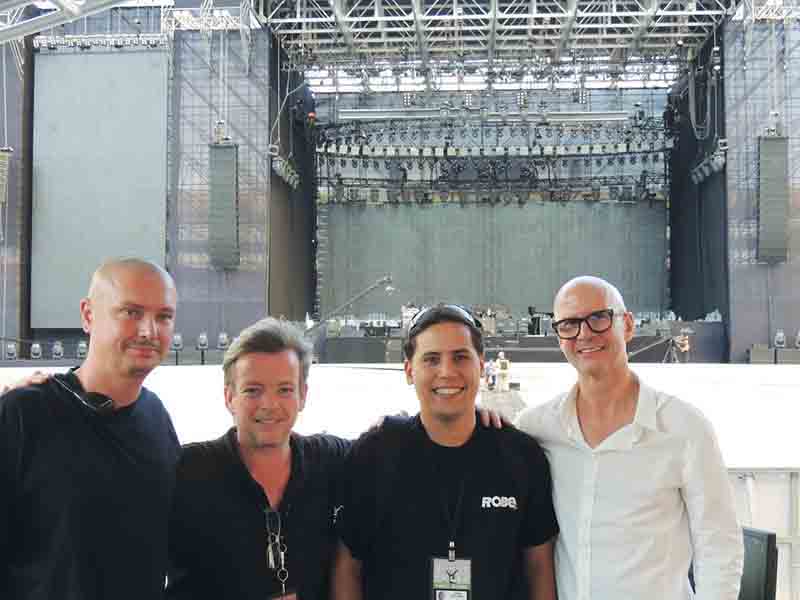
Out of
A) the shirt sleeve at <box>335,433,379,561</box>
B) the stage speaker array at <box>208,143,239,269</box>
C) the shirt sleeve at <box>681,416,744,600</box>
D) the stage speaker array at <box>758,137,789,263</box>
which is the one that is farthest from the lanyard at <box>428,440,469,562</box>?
the stage speaker array at <box>758,137,789,263</box>

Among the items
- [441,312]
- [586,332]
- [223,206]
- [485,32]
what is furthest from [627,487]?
[485,32]

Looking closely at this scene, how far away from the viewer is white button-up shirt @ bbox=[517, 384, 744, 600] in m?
2.58

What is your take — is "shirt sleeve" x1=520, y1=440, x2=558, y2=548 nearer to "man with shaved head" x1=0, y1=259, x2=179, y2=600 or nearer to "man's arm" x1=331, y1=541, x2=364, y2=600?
"man's arm" x1=331, y1=541, x2=364, y2=600

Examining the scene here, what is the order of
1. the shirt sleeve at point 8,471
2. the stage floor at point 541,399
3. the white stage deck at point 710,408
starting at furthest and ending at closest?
the stage floor at point 541,399
the white stage deck at point 710,408
the shirt sleeve at point 8,471

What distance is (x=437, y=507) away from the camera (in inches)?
101

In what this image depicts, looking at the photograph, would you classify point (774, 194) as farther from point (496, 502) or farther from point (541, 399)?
point (496, 502)

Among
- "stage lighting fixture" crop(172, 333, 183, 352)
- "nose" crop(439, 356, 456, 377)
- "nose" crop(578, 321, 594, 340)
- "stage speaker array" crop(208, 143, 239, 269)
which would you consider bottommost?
"stage lighting fixture" crop(172, 333, 183, 352)

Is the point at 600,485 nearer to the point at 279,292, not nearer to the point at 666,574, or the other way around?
the point at 666,574

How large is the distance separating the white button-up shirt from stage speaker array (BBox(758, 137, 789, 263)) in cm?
2253

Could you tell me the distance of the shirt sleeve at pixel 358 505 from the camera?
263 centimetres

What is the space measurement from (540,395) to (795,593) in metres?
7.67

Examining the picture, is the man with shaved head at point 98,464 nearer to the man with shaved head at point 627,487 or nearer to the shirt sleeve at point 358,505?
the shirt sleeve at point 358,505

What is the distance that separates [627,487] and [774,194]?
902 inches

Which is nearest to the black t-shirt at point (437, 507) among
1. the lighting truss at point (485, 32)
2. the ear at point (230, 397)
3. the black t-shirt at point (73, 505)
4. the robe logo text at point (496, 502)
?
the robe logo text at point (496, 502)
